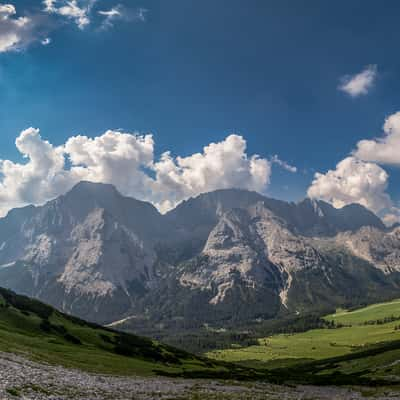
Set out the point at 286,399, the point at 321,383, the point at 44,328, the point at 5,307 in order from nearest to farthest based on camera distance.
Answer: the point at 286,399 → the point at 321,383 → the point at 44,328 → the point at 5,307

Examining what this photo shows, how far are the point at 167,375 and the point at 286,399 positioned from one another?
36.7 meters

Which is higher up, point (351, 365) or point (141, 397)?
point (141, 397)

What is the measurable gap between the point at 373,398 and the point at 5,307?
122 meters

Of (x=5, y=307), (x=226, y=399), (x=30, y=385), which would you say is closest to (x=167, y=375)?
(x=226, y=399)

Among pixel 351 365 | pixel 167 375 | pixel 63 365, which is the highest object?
pixel 63 365

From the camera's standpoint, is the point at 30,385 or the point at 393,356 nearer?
the point at 30,385

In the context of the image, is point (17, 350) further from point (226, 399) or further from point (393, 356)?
point (393, 356)

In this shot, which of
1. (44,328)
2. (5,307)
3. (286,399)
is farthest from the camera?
(5,307)

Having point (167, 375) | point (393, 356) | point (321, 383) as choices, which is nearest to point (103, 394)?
point (167, 375)

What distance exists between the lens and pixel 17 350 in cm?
6888

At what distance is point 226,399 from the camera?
180 feet

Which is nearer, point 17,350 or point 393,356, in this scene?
point 17,350

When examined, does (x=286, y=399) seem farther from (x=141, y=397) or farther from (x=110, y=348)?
(x=110, y=348)

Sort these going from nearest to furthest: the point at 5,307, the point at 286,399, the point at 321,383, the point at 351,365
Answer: the point at 286,399 → the point at 321,383 → the point at 5,307 → the point at 351,365
